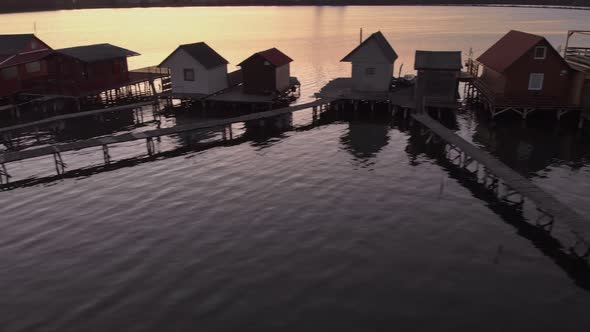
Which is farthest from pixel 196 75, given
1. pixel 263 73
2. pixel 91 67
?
pixel 91 67

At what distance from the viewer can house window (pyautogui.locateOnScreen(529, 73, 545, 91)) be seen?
152 feet

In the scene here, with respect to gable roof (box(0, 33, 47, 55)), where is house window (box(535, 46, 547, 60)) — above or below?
below

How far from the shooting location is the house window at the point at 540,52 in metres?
45.3

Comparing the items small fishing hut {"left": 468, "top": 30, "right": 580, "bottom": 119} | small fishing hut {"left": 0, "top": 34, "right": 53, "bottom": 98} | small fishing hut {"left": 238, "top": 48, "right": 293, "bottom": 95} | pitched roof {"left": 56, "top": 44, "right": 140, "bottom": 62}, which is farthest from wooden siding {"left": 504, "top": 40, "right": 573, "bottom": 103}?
small fishing hut {"left": 0, "top": 34, "right": 53, "bottom": 98}

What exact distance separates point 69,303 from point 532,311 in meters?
21.2

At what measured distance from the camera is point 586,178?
107 ft

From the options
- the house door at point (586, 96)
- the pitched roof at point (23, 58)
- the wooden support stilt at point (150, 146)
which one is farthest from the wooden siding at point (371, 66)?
the pitched roof at point (23, 58)

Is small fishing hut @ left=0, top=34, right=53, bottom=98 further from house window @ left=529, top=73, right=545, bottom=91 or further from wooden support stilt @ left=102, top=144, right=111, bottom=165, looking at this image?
house window @ left=529, top=73, right=545, bottom=91

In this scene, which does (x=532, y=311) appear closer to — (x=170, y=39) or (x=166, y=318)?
(x=166, y=318)

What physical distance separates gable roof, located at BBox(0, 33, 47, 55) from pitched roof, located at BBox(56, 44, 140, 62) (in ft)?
16.7

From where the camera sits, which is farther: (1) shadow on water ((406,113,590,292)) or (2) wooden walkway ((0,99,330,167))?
(2) wooden walkway ((0,99,330,167))

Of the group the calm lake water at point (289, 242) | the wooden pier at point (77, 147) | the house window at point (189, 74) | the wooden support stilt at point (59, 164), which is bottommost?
the calm lake water at point (289, 242)

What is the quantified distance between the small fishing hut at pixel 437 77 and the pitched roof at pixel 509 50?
430 centimetres

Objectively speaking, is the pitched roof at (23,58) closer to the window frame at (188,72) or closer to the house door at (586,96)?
the window frame at (188,72)
